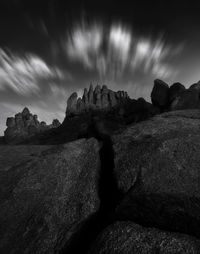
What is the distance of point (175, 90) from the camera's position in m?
106

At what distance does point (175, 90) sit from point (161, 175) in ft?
352

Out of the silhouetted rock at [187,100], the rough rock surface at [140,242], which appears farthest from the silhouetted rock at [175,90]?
the rough rock surface at [140,242]

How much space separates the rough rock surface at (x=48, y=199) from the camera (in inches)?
310

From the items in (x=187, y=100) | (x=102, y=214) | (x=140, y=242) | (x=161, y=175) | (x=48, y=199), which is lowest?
(x=140, y=242)

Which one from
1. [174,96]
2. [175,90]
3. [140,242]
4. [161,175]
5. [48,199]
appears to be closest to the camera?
[140,242]

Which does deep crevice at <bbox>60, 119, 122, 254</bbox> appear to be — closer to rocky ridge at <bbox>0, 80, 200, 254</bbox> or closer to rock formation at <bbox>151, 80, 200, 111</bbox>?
rocky ridge at <bbox>0, 80, 200, 254</bbox>

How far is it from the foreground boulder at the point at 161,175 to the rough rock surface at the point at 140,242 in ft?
1.34

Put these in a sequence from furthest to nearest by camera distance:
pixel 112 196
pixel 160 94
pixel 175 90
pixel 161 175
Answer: pixel 160 94 < pixel 175 90 < pixel 112 196 < pixel 161 175

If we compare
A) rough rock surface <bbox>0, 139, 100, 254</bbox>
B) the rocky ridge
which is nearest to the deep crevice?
the rocky ridge

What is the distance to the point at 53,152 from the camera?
38.3 ft

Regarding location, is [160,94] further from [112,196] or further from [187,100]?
[112,196]

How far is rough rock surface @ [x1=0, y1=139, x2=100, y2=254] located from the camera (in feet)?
25.9

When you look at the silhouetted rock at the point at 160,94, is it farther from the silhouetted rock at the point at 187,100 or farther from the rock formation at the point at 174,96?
the silhouetted rock at the point at 187,100

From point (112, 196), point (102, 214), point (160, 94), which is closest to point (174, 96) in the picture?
point (160, 94)
